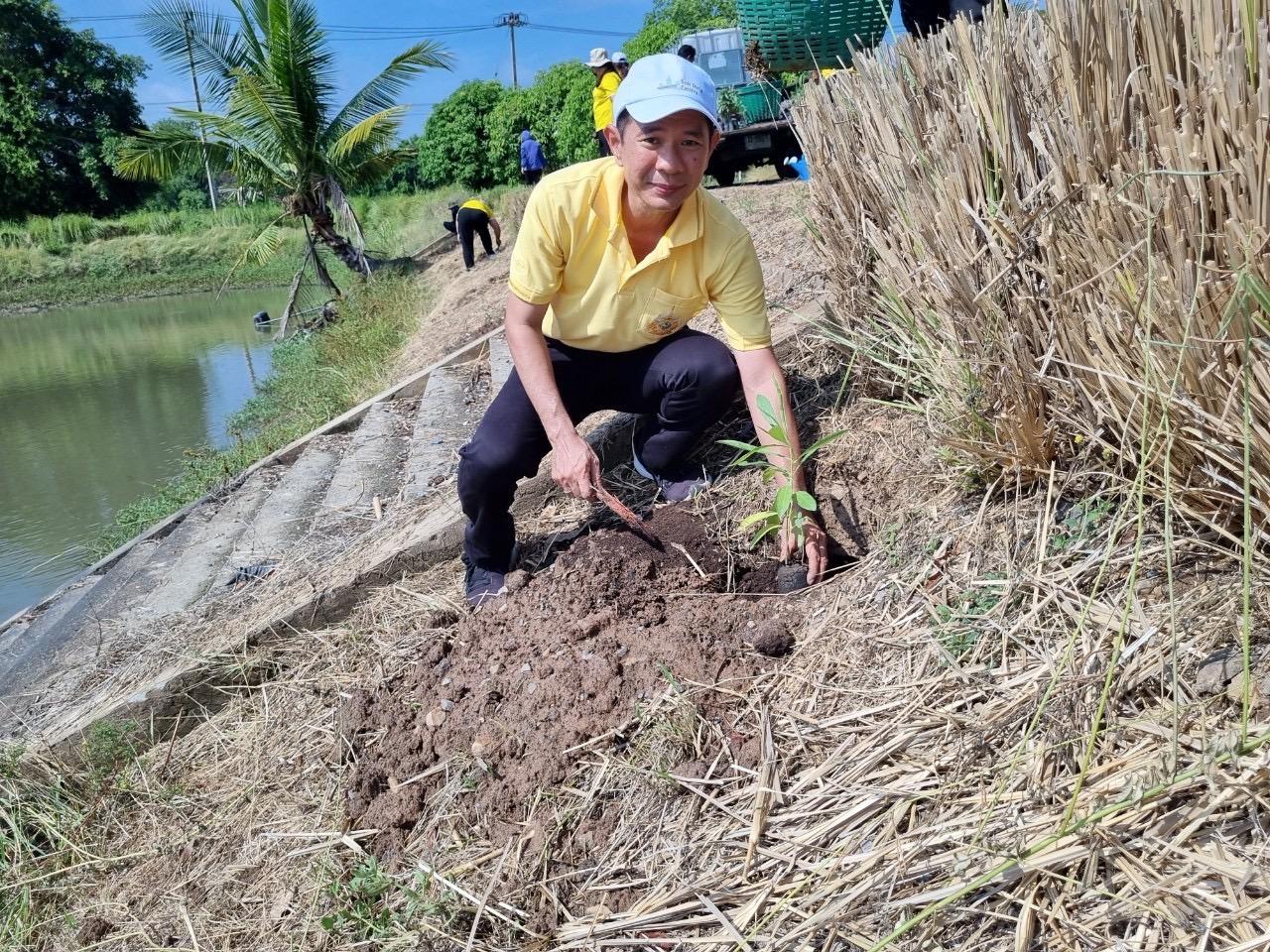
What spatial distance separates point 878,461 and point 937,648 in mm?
892

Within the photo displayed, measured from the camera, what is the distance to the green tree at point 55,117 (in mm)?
33562

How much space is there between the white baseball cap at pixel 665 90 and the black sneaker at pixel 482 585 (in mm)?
1471

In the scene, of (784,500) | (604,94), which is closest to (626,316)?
(784,500)

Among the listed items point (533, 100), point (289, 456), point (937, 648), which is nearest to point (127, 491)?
point (289, 456)

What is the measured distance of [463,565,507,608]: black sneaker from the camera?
274 cm

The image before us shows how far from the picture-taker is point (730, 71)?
14.1m

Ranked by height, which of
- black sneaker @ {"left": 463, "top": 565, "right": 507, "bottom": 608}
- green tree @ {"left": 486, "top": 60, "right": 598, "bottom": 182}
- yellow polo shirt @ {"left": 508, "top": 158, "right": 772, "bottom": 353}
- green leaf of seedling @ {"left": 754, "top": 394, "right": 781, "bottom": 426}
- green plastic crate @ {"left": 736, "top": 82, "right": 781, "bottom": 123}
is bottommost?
black sneaker @ {"left": 463, "top": 565, "right": 507, "bottom": 608}

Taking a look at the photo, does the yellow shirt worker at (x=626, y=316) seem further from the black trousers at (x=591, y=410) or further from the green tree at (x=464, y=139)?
the green tree at (x=464, y=139)

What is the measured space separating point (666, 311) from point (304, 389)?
8.29 meters

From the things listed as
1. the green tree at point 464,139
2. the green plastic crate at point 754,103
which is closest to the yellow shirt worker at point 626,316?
the green plastic crate at point 754,103

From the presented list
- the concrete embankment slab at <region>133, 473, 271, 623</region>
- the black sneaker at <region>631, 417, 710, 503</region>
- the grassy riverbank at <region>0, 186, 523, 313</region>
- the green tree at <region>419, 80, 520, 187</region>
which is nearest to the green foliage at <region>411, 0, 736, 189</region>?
the green tree at <region>419, 80, 520, 187</region>

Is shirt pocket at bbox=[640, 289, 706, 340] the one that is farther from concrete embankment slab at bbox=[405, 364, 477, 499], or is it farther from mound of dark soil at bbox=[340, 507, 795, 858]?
concrete embankment slab at bbox=[405, 364, 477, 499]

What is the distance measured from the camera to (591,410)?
3.07m

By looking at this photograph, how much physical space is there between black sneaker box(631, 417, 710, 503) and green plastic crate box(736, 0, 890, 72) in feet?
10.9
